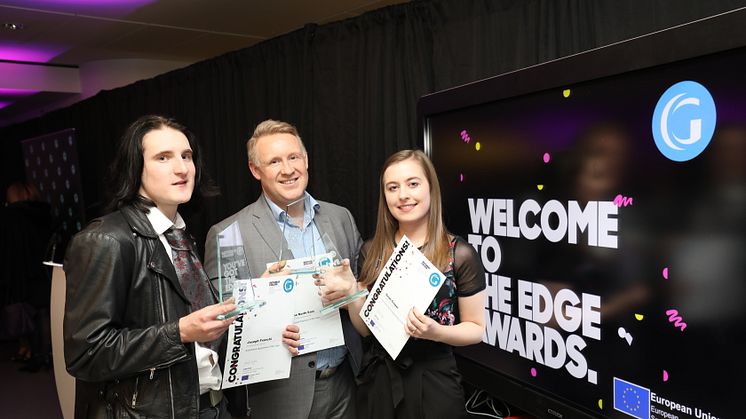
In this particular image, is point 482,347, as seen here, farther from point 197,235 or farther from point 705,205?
point 197,235

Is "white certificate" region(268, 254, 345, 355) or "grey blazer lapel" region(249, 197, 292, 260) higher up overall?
"grey blazer lapel" region(249, 197, 292, 260)

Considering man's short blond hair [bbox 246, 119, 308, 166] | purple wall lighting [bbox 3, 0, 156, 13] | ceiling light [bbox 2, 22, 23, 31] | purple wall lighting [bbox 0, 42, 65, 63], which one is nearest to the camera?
man's short blond hair [bbox 246, 119, 308, 166]

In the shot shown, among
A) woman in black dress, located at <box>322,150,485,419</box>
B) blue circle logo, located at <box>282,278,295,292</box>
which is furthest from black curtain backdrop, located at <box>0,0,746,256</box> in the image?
woman in black dress, located at <box>322,150,485,419</box>

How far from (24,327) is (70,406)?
3.40 metres

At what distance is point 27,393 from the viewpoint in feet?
17.2

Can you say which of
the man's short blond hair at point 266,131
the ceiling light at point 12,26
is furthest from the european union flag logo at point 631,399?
the ceiling light at point 12,26

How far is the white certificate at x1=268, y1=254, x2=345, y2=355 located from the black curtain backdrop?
18.7 inches

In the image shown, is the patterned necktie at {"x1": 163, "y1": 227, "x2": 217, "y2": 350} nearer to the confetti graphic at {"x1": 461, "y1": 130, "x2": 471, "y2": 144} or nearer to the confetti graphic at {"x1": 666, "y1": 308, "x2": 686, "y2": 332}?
the confetti graphic at {"x1": 461, "y1": 130, "x2": 471, "y2": 144}

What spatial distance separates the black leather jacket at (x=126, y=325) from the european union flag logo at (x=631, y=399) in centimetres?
118

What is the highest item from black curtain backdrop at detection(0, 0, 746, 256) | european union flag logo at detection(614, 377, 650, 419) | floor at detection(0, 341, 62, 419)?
black curtain backdrop at detection(0, 0, 746, 256)

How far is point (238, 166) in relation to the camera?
15.0 feet

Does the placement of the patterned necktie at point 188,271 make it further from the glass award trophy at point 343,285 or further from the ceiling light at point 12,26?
the ceiling light at point 12,26

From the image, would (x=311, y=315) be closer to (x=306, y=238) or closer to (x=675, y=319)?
(x=306, y=238)

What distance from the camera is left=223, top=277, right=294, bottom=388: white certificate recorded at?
1800 mm
